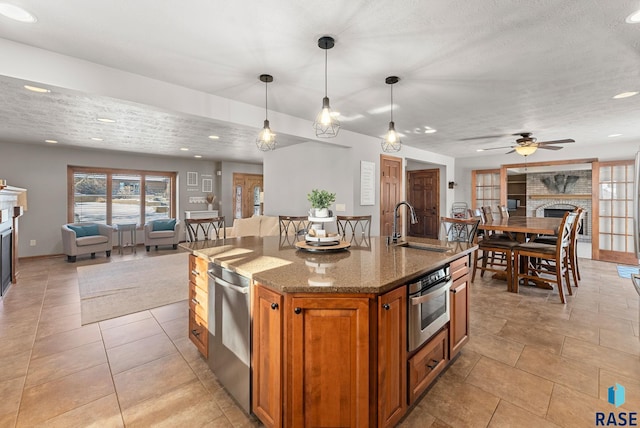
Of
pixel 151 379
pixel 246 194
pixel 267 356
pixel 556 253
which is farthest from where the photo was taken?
pixel 246 194

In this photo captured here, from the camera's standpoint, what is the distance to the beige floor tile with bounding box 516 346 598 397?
1996mm

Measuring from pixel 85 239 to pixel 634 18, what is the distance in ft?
26.8

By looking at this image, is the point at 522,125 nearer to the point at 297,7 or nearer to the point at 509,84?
the point at 509,84

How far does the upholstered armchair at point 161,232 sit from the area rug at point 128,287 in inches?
47.1

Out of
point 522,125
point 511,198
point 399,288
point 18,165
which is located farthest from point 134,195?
point 511,198

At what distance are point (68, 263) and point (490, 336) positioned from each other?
7.25 metres

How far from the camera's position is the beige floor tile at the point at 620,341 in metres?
2.45

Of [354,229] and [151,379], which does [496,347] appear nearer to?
[354,229]

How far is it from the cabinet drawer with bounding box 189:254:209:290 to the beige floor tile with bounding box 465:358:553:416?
1.99 metres

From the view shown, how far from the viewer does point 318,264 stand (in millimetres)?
1818

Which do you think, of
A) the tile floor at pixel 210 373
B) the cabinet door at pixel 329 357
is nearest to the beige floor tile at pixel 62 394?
the tile floor at pixel 210 373

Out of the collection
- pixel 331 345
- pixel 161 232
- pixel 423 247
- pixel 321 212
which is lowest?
pixel 331 345

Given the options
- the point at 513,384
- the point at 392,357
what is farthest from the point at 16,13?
the point at 513,384

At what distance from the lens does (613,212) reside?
6.10 metres
